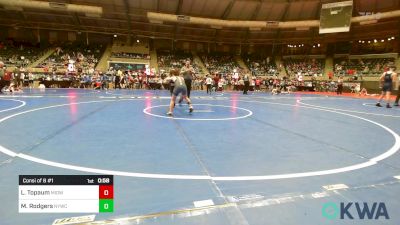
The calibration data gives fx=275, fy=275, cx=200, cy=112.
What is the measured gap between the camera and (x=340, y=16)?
32.7m

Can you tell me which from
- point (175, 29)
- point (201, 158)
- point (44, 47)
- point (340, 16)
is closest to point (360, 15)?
point (340, 16)

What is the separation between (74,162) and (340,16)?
36.1m

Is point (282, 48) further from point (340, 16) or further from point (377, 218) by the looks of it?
point (377, 218)
